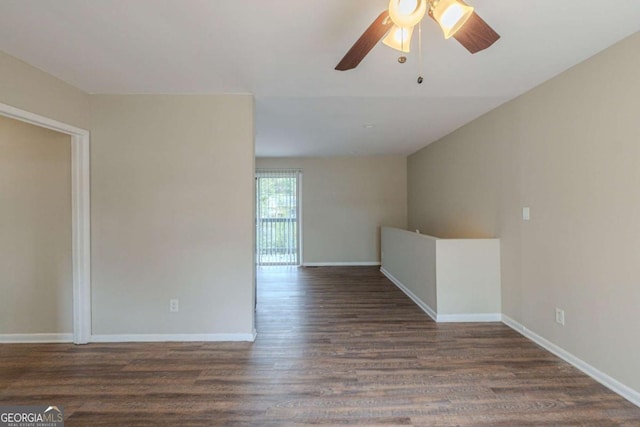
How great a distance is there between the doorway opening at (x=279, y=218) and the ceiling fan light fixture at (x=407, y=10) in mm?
5258

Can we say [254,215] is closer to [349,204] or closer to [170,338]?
[170,338]

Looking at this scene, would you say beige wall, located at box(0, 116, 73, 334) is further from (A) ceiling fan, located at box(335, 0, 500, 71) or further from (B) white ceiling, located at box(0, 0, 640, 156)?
(A) ceiling fan, located at box(335, 0, 500, 71)

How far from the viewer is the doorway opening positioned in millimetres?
6602

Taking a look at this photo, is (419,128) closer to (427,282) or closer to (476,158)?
(476,158)

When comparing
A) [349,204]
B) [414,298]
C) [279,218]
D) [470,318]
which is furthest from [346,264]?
[470,318]

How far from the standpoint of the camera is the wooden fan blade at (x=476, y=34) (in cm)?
145

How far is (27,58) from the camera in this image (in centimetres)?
224

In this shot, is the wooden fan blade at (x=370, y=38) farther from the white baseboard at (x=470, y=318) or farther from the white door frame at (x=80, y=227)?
the white baseboard at (x=470, y=318)

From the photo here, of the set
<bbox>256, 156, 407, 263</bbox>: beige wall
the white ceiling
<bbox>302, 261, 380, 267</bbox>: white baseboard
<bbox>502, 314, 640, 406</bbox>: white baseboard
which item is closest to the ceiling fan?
the white ceiling

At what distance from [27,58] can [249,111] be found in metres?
1.59

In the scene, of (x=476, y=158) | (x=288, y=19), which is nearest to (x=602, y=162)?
(x=476, y=158)

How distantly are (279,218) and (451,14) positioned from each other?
5535 millimetres

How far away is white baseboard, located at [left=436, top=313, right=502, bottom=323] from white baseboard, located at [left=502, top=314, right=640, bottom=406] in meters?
0.19

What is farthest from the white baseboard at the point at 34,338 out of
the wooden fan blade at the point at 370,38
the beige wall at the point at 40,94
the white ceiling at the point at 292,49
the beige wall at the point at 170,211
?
the wooden fan blade at the point at 370,38
